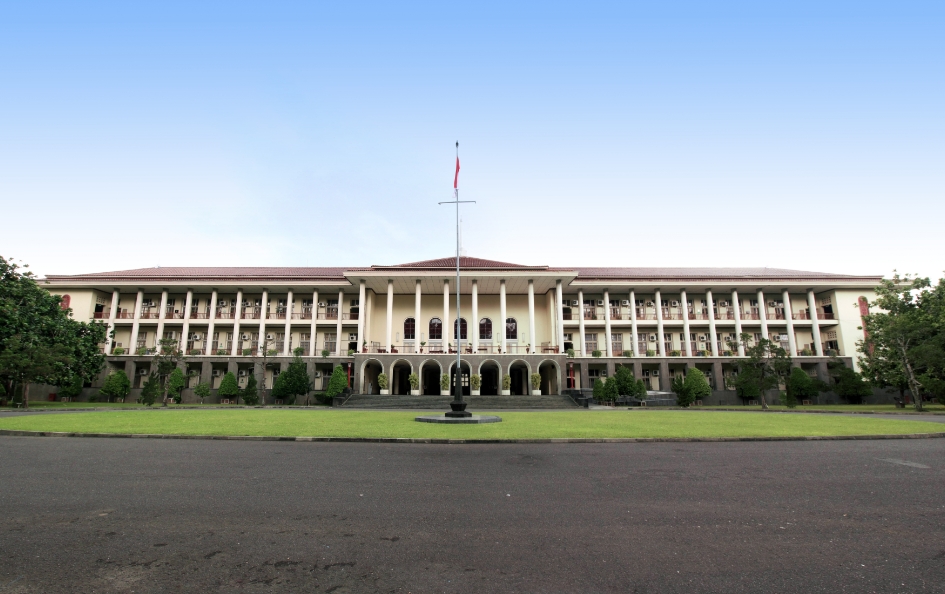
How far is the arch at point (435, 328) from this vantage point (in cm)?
4428

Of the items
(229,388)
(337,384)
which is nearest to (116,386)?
(229,388)

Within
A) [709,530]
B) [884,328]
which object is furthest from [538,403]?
[709,530]

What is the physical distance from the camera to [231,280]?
43.4 metres

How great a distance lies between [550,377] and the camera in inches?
1622

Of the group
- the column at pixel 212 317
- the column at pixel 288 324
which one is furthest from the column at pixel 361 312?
the column at pixel 212 317

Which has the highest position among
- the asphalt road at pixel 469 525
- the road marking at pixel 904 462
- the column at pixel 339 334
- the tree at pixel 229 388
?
the column at pixel 339 334

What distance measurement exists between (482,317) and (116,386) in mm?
29097

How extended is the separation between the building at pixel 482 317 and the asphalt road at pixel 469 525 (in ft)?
104

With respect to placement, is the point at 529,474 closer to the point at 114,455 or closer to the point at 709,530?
the point at 709,530

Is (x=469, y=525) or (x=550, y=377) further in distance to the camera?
(x=550, y=377)

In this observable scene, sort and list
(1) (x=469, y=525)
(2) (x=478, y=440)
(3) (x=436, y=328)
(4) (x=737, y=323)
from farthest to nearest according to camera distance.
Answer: (3) (x=436, y=328) < (4) (x=737, y=323) < (2) (x=478, y=440) < (1) (x=469, y=525)

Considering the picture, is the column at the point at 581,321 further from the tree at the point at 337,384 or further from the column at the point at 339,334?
the column at the point at 339,334

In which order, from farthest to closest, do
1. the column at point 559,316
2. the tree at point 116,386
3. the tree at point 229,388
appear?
the column at point 559,316 → the tree at point 229,388 → the tree at point 116,386

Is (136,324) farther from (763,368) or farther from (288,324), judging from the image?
(763,368)
